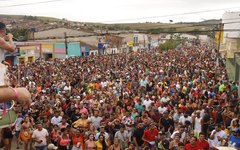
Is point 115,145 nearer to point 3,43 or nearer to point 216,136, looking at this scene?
point 216,136

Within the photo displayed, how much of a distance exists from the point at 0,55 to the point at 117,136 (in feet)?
29.1

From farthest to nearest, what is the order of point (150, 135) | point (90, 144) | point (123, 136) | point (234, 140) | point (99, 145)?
1. point (123, 136)
2. point (150, 135)
3. point (99, 145)
4. point (90, 144)
5. point (234, 140)

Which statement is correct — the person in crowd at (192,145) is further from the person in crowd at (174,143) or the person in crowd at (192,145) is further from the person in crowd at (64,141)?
the person in crowd at (64,141)

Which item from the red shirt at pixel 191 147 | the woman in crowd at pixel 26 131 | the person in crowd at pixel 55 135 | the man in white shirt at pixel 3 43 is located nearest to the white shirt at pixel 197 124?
the red shirt at pixel 191 147

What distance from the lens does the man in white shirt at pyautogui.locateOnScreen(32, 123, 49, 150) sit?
38.2 feet

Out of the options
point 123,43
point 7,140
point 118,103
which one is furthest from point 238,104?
point 123,43

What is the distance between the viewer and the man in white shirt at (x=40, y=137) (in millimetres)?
11648

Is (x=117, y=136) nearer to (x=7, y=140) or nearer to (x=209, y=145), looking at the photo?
(x=209, y=145)

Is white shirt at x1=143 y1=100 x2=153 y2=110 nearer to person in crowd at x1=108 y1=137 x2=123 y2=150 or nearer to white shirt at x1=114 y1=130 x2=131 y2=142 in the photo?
white shirt at x1=114 y1=130 x2=131 y2=142

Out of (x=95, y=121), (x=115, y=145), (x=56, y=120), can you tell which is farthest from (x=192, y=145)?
(x=56, y=120)

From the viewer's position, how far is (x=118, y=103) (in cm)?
1540

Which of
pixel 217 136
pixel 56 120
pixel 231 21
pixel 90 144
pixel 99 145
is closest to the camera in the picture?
pixel 217 136

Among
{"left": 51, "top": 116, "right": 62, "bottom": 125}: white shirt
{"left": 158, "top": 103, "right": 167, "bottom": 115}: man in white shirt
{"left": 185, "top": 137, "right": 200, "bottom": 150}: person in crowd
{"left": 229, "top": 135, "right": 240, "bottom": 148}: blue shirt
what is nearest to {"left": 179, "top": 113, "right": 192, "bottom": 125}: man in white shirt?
{"left": 158, "top": 103, "right": 167, "bottom": 115}: man in white shirt

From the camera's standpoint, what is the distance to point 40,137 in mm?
11648
